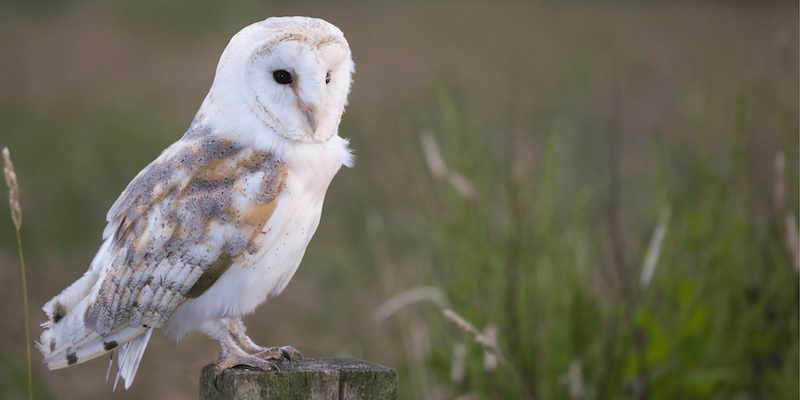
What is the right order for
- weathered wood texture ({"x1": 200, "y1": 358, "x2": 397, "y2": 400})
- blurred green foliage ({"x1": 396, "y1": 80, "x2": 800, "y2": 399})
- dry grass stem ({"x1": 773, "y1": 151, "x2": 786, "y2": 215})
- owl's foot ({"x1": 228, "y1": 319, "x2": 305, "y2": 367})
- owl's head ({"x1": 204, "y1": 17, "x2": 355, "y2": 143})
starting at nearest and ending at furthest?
weathered wood texture ({"x1": 200, "y1": 358, "x2": 397, "y2": 400}) < owl's head ({"x1": 204, "y1": 17, "x2": 355, "y2": 143}) < owl's foot ({"x1": 228, "y1": 319, "x2": 305, "y2": 367}) < dry grass stem ({"x1": 773, "y1": 151, "x2": 786, "y2": 215}) < blurred green foliage ({"x1": 396, "y1": 80, "x2": 800, "y2": 399})

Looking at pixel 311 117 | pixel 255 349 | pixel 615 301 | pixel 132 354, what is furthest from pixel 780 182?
pixel 132 354

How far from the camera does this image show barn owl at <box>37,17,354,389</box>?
1161 mm

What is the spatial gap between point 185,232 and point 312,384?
1.33 ft

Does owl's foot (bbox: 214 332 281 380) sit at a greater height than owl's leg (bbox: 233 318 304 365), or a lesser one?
greater

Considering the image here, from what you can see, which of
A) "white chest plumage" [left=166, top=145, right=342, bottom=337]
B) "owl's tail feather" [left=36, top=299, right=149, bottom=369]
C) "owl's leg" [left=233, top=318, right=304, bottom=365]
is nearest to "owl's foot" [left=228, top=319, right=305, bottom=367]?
"owl's leg" [left=233, top=318, right=304, bottom=365]

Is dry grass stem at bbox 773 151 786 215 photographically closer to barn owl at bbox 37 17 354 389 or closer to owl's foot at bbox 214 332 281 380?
barn owl at bbox 37 17 354 389

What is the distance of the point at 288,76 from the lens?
1199 mm

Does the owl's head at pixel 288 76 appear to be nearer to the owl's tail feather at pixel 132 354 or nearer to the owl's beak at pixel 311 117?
the owl's beak at pixel 311 117

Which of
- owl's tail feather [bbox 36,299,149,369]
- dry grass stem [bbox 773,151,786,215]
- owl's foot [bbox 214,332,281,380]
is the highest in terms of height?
owl's tail feather [bbox 36,299,149,369]

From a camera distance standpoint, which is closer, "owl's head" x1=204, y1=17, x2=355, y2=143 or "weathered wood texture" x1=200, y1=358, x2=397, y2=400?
"weathered wood texture" x1=200, y1=358, x2=397, y2=400

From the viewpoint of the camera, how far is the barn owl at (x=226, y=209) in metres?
1.16

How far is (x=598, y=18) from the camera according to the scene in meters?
9.40

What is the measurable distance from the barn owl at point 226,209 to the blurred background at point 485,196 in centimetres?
57

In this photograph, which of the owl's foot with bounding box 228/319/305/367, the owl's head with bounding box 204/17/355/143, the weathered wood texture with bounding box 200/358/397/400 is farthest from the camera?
the owl's foot with bounding box 228/319/305/367
